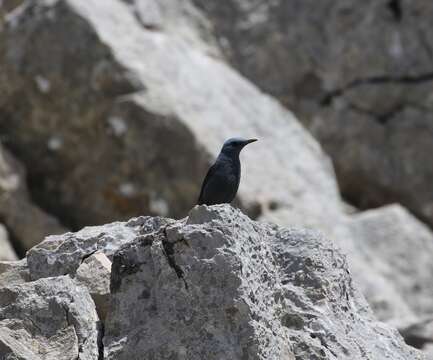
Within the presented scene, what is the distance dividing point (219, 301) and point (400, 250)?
995 cm

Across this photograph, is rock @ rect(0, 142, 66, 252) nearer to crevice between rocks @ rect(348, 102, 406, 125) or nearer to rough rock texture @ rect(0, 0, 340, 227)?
rough rock texture @ rect(0, 0, 340, 227)

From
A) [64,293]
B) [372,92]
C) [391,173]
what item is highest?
[64,293]

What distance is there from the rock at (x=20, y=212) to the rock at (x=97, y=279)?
6921 mm

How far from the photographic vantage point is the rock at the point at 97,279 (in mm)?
6461

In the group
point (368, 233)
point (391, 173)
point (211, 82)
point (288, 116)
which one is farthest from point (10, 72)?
point (391, 173)

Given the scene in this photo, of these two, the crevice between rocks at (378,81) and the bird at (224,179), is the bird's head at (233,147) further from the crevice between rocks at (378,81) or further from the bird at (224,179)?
the crevice between rocks at (378,81)

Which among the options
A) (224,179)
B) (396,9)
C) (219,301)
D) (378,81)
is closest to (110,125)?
(224,179)

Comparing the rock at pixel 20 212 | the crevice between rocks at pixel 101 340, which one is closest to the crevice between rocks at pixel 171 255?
the crevice between rocks at pixel 101 340

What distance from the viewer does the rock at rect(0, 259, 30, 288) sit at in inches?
275

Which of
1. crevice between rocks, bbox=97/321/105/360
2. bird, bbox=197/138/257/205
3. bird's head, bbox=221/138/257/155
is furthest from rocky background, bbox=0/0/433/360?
bird's head, bbox=221/138/257/155

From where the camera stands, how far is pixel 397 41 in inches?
716

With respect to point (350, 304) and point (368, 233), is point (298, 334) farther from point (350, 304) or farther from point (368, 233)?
point (368, 233)

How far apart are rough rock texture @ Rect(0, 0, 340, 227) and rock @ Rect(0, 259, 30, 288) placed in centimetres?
643

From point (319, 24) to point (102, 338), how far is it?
1321 cm
